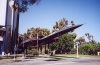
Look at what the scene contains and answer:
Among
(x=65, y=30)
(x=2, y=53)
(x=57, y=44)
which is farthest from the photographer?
(x=57, y=44)

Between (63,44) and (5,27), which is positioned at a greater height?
(5,27)

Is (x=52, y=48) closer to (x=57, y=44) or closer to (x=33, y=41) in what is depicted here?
(x=57, y=44)

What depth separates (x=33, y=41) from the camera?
4122cm

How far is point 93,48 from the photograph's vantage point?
6144 cm

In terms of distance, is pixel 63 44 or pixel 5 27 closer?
pixel 5 27

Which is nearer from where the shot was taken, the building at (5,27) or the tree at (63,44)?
the building at (5,27)

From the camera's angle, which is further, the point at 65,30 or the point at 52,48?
the point at 52,48

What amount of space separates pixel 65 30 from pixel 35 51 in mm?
26839

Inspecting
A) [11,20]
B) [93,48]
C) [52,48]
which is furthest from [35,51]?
[93,48]

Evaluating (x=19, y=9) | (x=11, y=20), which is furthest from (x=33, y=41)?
(x=11, y=20)

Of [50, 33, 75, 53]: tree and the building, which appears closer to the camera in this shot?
the building

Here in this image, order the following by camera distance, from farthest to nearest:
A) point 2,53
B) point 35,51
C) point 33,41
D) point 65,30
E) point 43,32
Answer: point 43,32 → point 35,51 → point 2,53 → point 33,41 → point 65,30

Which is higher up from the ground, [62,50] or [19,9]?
[19,9]

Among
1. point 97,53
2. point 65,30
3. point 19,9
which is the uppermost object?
point 19,9
